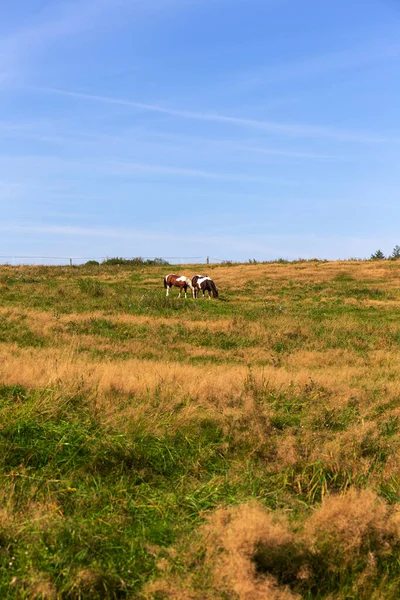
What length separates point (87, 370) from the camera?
9.03 meters

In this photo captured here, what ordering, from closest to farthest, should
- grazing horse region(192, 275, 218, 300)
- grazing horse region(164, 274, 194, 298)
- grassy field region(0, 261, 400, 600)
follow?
1. grassy field region(0, 261, 400, 600)
2. grazing horse region(192, 275, 218, 300)
3. grazing horse region(164, 274, 194, 298)

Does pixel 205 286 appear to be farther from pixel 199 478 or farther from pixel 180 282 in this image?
pixel 199 478

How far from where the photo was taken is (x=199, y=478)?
5914 mm

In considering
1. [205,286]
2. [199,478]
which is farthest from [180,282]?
[199,478]

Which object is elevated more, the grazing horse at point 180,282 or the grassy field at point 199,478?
the grazing horse at point 180,282

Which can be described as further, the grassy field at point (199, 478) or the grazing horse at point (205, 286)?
the grazing horse at point (205, 286)

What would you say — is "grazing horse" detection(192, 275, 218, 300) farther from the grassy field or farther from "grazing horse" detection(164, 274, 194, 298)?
the grassy field

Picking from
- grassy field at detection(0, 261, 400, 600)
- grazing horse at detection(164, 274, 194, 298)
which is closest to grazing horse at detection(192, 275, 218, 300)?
grazing horse at detection(164, 274, 194, 298)

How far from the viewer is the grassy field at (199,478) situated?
4133 mm

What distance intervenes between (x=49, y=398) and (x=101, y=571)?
3.58 meters

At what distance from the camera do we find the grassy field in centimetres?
413

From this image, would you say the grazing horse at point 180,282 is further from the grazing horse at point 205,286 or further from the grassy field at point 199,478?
the grassy field at point 199,478

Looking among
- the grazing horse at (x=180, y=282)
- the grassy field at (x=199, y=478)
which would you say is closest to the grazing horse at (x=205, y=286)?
the grazing horse at (x=180, y=282)

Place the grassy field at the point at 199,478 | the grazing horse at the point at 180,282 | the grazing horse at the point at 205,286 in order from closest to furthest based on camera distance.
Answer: the grassy field at the point at 199,478 < the grazing horse at the point at 205,286 < the grazing horse at the point at 180,282
